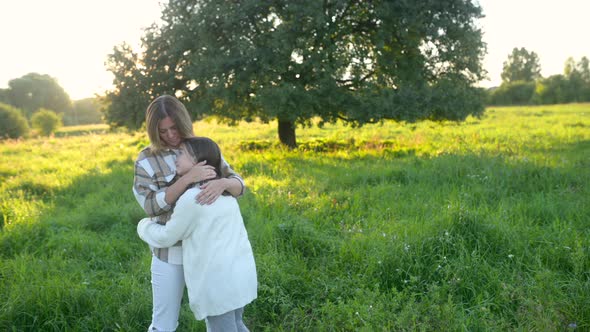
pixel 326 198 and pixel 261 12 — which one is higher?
pixel 261 12

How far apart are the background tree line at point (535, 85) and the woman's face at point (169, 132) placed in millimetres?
62390

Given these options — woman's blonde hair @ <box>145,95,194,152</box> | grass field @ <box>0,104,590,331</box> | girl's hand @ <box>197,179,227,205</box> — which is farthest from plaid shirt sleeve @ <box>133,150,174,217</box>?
grass field @ <box>0,104,590,331</box>

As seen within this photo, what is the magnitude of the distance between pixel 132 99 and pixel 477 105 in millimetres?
11036

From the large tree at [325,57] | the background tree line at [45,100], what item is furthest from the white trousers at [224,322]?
the background tree line at [45,100]

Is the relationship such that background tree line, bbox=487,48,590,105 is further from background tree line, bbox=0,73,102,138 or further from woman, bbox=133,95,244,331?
background tree line, bbox=0,73,102,138

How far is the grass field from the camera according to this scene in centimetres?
348

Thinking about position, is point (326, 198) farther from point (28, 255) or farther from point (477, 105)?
point (477, 105)

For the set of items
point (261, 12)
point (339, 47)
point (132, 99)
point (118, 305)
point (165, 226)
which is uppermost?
point (261, 12)

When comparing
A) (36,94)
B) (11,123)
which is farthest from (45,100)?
(11,123)

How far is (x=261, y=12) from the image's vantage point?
11766 mm

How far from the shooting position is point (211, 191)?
7.55 feet

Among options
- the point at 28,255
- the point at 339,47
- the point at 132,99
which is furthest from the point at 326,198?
the point at 132,99

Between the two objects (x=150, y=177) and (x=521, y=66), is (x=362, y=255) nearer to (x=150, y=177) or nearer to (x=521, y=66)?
(x=150, y=177)

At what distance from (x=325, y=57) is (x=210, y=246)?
31.7 ft
